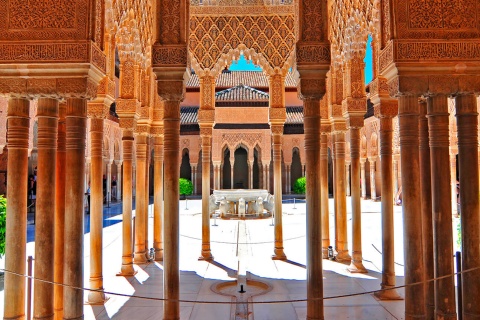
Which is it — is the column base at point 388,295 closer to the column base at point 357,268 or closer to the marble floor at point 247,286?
the marble floor at point 247,286

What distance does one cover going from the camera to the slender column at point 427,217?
3.77m

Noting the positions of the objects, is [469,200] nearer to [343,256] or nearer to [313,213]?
[313,213]

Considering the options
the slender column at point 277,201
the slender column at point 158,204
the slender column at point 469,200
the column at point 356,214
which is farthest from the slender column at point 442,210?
the slender column at point 158,204

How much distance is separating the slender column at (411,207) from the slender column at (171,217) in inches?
91.7

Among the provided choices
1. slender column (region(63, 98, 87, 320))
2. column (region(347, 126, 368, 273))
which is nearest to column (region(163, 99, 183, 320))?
slender column (region(63, 98, 87, 320))

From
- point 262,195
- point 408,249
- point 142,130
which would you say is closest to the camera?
A: point 408,249

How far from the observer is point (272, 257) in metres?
7.07

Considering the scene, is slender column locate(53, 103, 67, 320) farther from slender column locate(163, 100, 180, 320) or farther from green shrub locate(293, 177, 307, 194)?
green shrub locate(293, 177, 307, 194)

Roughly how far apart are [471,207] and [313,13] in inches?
99.4

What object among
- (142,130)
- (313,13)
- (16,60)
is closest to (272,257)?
(142,130)

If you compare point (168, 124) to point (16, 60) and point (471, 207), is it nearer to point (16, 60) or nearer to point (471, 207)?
point (16, 60)

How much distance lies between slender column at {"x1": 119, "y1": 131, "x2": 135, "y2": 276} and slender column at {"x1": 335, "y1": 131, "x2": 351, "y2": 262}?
3.75 meters

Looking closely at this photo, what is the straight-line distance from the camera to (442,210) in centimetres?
349

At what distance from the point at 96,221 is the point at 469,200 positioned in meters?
4.39
